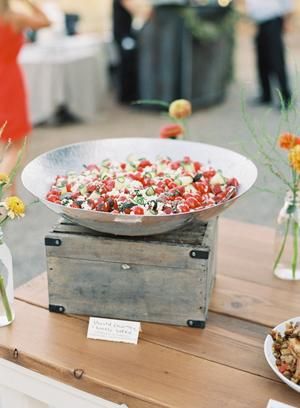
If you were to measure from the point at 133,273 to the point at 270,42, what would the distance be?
4.11 meters

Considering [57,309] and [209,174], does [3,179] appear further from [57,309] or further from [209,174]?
[209,174]

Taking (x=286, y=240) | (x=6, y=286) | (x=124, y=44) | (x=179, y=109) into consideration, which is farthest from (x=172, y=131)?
(x=124, y=44)

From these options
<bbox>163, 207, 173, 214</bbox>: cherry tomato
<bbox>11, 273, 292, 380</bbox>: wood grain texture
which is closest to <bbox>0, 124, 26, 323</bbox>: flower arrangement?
<bbox>11, 273, 292, 380</bbox>: wood grain texture

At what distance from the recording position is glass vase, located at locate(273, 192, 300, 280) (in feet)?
4.46

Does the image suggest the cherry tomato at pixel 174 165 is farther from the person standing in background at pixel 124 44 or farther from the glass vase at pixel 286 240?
the person standing in background at pixel 124 44

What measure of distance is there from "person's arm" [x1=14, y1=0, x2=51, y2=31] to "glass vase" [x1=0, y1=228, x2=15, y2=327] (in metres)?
1.76

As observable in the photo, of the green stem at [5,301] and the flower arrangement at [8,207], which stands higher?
the flower arrangement at [8,207]

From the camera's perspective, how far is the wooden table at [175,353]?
1.02 m

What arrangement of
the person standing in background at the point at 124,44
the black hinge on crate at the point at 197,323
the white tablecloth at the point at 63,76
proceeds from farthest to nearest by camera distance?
the person standing in background at the point at 124,44 < the white tablecloth at the point at 63,76 < the black hinge on crate at the point at 197,323

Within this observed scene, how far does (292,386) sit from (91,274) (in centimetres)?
45

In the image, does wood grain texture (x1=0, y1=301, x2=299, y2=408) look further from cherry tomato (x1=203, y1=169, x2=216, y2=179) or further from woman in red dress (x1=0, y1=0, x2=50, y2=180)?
woman in red dress (x1=0, y1=0, x2=50, y2=180)

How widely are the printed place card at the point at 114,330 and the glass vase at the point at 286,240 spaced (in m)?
0.41

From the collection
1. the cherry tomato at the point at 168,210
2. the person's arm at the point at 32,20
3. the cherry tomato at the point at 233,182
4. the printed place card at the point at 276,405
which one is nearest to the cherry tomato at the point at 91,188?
the cherry tomato at the point at 168,210

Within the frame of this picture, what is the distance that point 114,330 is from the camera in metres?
1.18
